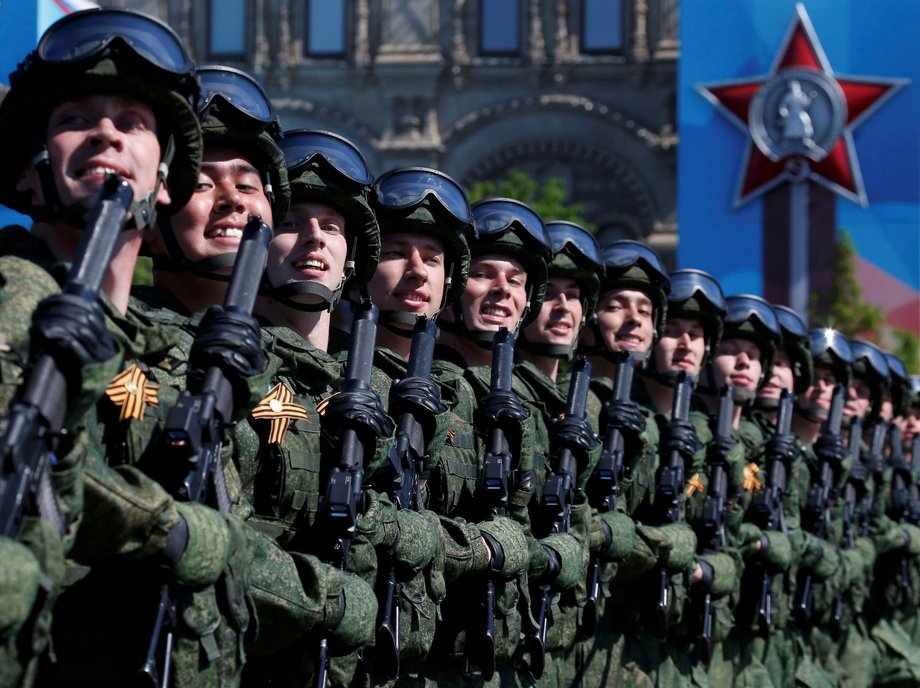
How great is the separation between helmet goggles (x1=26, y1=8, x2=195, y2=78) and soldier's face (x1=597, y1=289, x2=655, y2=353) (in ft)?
16.5

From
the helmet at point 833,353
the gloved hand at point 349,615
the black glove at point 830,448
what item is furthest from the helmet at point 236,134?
the helmet at point 833,353

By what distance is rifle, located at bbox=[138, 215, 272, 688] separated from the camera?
4.82 metres

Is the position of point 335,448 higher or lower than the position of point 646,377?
lower

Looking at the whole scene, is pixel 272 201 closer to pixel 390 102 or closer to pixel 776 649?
pixel 776 649

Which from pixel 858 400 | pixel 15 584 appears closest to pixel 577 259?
pixel 15 584

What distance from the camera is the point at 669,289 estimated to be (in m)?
10.5

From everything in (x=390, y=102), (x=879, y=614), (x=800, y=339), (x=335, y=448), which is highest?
(x=390, y=102)

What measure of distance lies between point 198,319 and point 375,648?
4.68ft

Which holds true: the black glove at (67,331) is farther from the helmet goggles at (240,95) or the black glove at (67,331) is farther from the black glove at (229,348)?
the helmet goggles at (240,95)

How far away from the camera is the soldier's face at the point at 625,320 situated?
10094 millimetres

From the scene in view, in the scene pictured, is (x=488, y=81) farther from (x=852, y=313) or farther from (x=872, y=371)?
(x=872, y=371)

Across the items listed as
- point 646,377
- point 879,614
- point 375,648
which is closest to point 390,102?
point 879,614

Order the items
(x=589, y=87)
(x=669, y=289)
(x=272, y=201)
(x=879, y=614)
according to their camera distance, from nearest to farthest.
Answer: (x=272, y=201), (x=669, y=289), (x=879, y=614), (x=589, y=87)

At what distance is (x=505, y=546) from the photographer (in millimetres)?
7371
